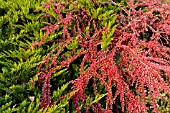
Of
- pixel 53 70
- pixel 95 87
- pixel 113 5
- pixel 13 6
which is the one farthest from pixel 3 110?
pixel 113 5

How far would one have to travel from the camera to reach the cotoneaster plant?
2.44 meters

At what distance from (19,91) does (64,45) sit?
2.02ft

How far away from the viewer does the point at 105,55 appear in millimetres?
2662

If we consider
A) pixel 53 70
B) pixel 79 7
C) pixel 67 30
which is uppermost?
pixel 79 7

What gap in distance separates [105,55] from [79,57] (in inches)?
11.6

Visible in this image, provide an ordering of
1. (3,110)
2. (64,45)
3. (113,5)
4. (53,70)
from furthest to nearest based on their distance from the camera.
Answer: (113,5), (64,45), (53,70), (3,110)

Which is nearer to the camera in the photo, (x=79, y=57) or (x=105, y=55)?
(x=105, y=55)

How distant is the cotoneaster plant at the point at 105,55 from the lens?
8.00 ft

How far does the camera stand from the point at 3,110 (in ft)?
6.72

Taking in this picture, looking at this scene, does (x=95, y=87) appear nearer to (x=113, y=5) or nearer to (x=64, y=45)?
(x=64, y=45)

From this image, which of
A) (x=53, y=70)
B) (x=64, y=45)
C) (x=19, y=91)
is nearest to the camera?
(x=19, y=91)

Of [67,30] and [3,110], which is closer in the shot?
[3,110]

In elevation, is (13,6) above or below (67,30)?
above

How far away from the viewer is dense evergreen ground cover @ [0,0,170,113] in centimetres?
236
